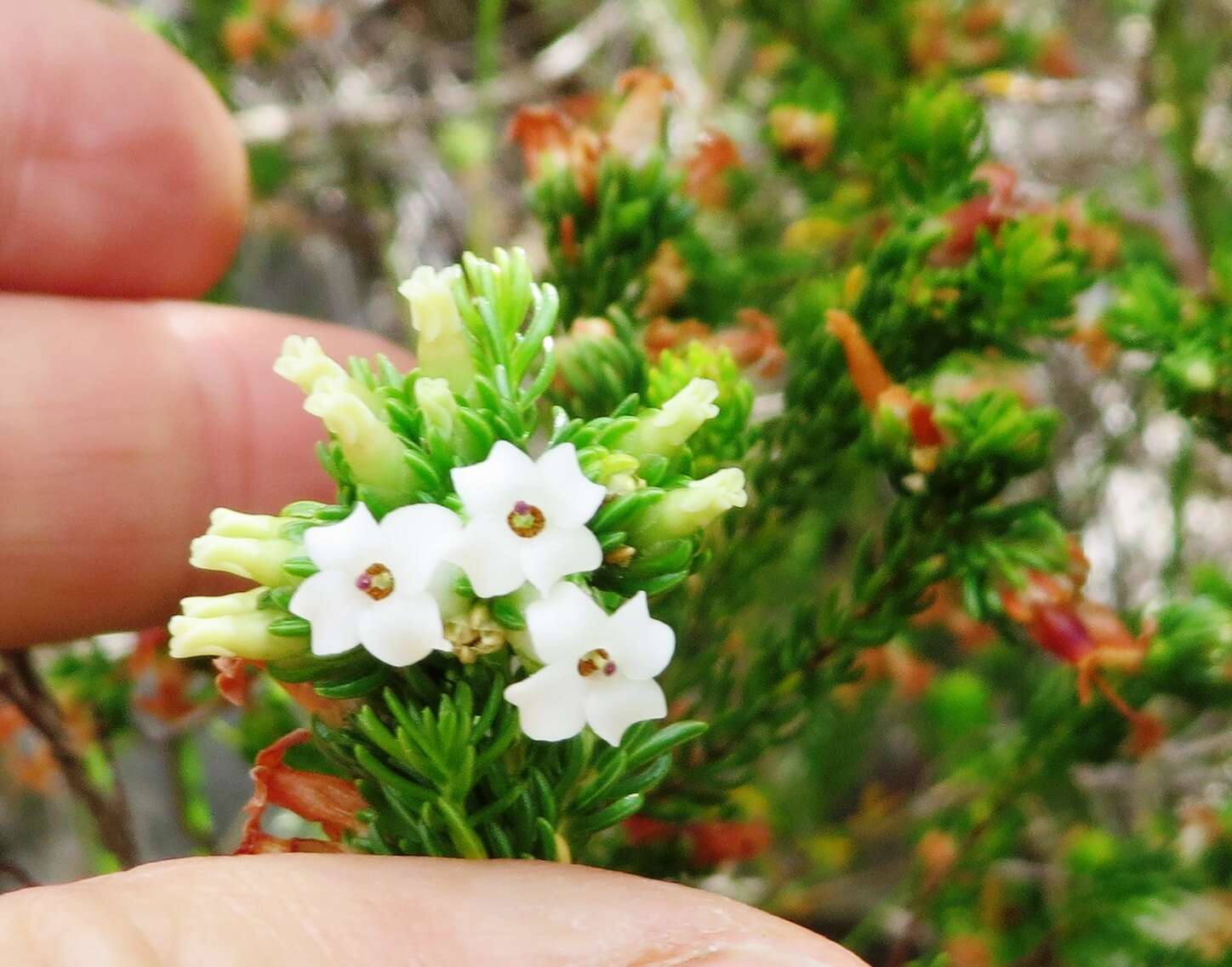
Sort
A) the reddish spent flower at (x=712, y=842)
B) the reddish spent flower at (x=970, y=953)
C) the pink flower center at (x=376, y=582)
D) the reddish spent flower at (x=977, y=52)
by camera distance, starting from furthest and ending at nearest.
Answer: the reddish spent flower at (x=977, y=52)
the reddish spent flower at (x=970, y=953)
the reddish spent flower at (x=712, y=842)
the pink flower center at (x=376, y=582)

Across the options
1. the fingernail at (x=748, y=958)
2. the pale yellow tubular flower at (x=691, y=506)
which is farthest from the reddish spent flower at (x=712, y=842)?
the pale yellow tubular flower at (x=691, y=506)

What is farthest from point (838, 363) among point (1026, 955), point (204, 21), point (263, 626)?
point (204, 21)

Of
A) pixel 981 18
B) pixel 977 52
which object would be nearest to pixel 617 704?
pixel 977 52

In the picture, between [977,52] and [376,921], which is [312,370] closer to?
[376,921]

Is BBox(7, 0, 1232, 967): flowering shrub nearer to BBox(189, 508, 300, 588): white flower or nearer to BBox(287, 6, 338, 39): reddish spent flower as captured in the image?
BBox(189, 508, 300, 588): white flower

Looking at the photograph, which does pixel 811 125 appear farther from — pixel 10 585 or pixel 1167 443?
pixel 1167 443

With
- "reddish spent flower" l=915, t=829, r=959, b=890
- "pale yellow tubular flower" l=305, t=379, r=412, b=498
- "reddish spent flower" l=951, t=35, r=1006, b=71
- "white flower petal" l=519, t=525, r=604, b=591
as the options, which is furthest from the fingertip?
"reddish spent flower" l=915, t=829, r=959, b=890

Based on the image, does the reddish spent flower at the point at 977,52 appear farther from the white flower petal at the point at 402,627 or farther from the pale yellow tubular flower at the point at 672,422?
the white flower petal at the point at 402,627
